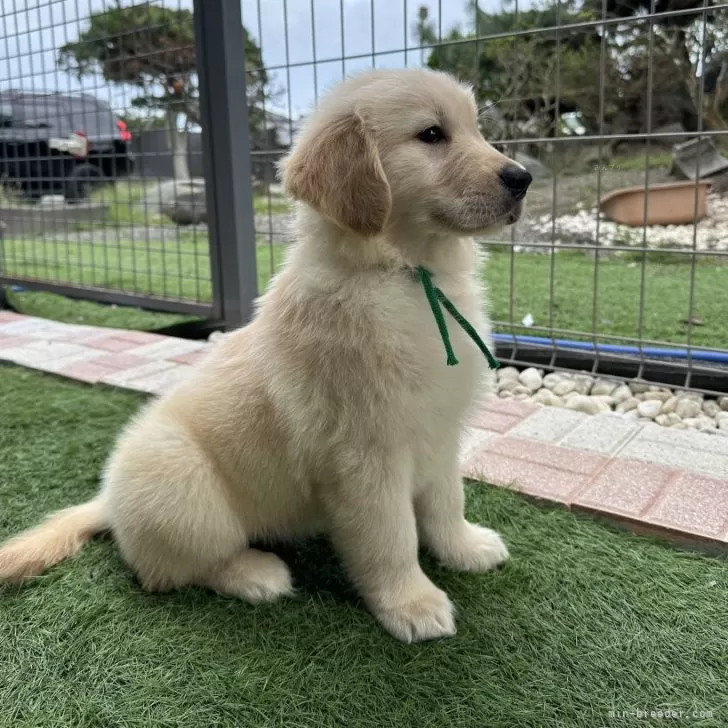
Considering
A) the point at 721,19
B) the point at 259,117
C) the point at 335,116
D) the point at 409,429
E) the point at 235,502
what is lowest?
the point at 235,502

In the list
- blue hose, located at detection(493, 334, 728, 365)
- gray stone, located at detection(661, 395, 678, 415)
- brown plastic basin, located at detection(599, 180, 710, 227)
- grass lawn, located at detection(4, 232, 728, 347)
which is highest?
brown plastic basin, located at detection(599, 180, 710, 227)

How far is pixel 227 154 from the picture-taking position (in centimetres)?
388

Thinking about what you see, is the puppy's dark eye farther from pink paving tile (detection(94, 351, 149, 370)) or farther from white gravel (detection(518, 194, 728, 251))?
white gravel (detection(518, 194, 728, 251))

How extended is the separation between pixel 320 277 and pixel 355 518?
1.87 ft

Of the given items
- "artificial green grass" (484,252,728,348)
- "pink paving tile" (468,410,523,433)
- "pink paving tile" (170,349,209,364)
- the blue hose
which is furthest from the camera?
"artificial green grass" (484,252,728,348)

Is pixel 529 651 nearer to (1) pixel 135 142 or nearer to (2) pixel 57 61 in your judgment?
(1) pixel 135 142

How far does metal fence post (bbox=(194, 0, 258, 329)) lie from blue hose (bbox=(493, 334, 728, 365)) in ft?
5.11

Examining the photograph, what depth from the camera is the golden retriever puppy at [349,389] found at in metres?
1.51

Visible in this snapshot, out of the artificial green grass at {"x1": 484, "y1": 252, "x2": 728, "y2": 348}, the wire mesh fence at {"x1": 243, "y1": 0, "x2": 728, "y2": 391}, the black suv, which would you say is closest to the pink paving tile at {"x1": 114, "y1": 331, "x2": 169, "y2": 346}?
the wire mesh fence at {"x1": 243, "y1": 0, "x2": 728, "y2": 391}

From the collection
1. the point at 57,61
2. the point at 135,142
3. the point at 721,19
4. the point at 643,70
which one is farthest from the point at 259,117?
the point at 643,70

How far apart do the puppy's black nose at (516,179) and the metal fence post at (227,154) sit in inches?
105

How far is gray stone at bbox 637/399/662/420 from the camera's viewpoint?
3.04 meters

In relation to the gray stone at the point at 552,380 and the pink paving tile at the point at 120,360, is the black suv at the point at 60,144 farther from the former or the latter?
the gray stone at the point at 552,380

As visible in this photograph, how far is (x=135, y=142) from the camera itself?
5164 mm
